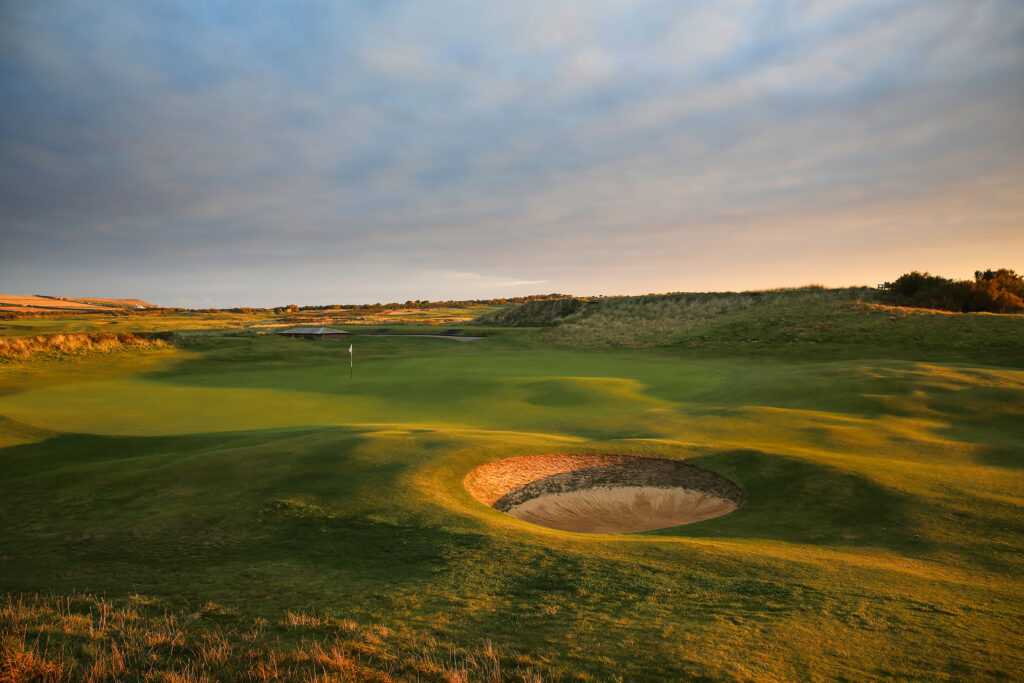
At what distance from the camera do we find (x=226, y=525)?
8.12 m

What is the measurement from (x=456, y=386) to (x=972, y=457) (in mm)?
17811

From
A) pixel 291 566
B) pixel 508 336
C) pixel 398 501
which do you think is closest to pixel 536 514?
pixel 398 501

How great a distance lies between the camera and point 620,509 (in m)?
10.3

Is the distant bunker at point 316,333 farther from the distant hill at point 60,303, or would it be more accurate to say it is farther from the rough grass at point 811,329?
the distant hill at point 60,303

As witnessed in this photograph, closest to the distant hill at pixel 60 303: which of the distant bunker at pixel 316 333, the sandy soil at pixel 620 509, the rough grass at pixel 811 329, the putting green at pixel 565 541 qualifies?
the distant bunker at pixel 316 333

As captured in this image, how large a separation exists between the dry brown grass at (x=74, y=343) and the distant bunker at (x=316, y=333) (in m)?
13.3

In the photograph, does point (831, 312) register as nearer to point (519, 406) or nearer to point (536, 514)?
point (519, 406)

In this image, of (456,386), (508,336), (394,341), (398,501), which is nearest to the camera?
(398,501)

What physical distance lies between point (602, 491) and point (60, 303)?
532ft

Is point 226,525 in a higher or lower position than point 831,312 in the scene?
lower

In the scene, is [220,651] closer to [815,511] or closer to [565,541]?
[565,541]

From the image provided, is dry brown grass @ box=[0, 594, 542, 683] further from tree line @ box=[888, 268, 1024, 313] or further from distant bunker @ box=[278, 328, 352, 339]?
tree line @ box=[888, 268, 1024, 313]

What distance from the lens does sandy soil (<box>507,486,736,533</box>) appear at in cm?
973

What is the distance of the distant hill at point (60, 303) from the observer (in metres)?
116
